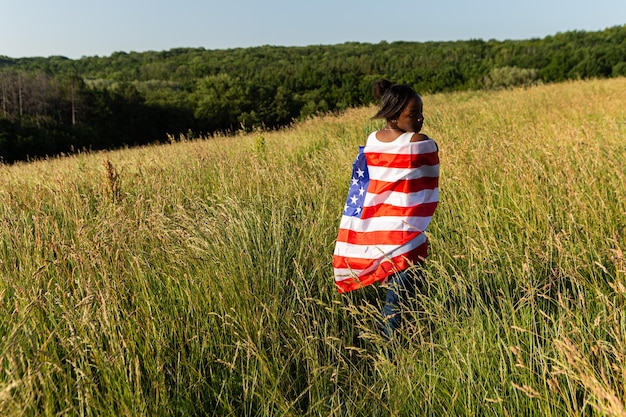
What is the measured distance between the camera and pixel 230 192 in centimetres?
402

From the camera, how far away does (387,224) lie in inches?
81.7

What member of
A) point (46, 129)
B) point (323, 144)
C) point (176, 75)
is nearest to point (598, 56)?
point (323, 144)

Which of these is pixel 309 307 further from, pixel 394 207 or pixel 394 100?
pixel 394 100

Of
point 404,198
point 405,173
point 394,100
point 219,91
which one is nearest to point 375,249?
point 404,198

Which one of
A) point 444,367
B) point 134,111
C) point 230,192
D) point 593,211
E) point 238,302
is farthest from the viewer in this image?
point 134,111

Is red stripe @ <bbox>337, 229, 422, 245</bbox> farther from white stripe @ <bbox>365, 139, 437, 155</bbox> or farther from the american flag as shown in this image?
white stripe @ <bbox>365, 139, 437, 155</bbox>

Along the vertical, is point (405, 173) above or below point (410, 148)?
below

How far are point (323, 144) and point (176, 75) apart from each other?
257 feet

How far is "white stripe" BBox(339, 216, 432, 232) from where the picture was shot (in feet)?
6.69

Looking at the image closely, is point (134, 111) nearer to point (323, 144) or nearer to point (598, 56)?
point (323, 144)

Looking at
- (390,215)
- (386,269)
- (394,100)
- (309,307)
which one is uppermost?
(394,100)

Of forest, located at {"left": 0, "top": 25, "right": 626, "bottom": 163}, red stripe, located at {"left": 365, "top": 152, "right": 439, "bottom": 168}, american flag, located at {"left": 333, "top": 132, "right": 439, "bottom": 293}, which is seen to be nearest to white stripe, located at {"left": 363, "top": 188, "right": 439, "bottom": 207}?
american flag, located at {"left": 333, "top": 132, "right": 439, "bottom": 293}

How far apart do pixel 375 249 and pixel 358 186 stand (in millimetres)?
400

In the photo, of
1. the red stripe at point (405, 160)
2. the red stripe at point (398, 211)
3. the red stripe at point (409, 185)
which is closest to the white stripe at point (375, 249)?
the red stripe at point (398, 211)
